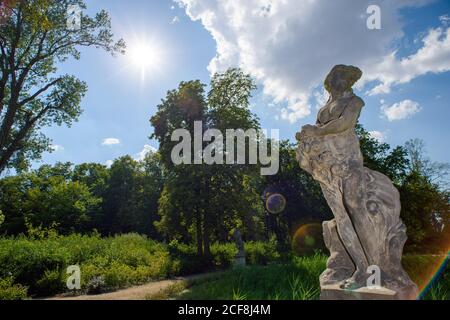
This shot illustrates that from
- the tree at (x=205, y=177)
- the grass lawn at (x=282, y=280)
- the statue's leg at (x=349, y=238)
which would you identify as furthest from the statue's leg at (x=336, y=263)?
the tree at (x=205, y=177)

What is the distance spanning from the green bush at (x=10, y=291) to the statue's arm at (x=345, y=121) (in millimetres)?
9712

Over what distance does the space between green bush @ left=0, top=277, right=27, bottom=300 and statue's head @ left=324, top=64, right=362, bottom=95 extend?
10224 millimetres

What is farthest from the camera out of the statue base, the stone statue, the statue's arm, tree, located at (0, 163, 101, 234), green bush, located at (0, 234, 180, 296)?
tree, located at (0, 163, 101, 234)

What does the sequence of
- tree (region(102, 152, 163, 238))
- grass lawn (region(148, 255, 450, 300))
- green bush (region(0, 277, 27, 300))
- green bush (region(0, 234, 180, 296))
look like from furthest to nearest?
1. tree (region(102, 152, 163, 238))
2. green bush (region(0, 234, 180, 296))
3. green bush (region(0, 277, 27, 300))
4. grass lawn (region(148, 255, 450, 300))

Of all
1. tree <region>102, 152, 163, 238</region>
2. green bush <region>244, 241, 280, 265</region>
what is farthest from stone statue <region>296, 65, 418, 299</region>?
tree <region>102, 152, 163, 238</region>

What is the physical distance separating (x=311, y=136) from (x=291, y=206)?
27887 mm

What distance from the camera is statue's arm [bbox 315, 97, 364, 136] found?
4.89 meters

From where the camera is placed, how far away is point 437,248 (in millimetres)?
15695

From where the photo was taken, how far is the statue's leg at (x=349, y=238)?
475 centimetres

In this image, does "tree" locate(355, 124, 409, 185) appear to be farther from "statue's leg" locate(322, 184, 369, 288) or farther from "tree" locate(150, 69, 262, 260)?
"statue's leg" locate(322, 184, 369, 288)

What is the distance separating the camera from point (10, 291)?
911cm

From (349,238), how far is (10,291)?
31.5ft

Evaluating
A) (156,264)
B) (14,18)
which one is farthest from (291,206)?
(14,18)

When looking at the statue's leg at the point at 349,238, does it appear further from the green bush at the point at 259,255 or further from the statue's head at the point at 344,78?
the green bush at the point at 259,255
